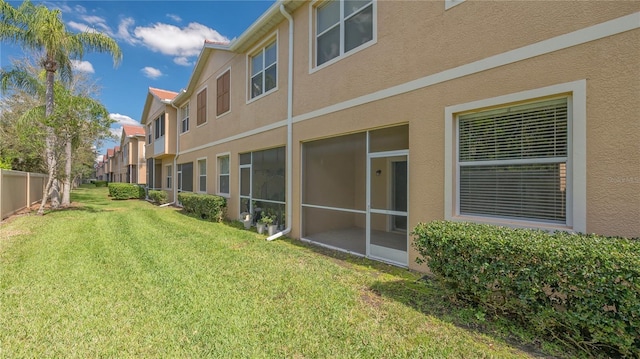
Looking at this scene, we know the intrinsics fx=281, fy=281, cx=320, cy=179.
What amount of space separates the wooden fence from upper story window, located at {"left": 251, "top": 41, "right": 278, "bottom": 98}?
30.6 ft

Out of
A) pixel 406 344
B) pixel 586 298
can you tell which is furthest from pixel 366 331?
pixel 586 298

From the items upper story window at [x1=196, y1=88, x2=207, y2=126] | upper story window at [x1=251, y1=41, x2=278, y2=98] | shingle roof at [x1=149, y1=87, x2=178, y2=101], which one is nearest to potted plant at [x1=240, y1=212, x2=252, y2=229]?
upper story window at [x1=251, y1=41, x2=278, y2=98]

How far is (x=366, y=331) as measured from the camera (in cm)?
327

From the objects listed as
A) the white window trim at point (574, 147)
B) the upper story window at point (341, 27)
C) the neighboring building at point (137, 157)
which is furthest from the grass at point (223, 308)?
the neighboring building at point (137, 157)

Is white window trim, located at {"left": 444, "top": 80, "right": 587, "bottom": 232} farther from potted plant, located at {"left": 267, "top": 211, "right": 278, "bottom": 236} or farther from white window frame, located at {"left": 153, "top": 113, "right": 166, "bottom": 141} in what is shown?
white window frame, located at {"left": 153, "top": 113, "right": 166, "bottom": 141}

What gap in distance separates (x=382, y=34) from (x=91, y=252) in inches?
316

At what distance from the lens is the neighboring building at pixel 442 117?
343cm

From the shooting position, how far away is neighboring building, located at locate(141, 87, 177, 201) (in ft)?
59.4

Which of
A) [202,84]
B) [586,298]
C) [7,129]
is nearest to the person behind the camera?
[586,298]

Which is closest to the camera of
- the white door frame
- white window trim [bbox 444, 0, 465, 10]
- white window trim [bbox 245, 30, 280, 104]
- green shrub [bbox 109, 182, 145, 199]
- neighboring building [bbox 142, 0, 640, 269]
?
neighboring building [bbox 142, 0, 640, 269]

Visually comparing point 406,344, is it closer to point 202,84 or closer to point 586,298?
point 586,298

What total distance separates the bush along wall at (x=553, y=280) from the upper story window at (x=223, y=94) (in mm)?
10903

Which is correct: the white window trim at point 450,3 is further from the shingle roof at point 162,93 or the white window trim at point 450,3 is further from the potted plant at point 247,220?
the shingle roof at point 162,93

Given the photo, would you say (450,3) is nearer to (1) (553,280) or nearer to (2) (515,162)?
(2) (515,162)
